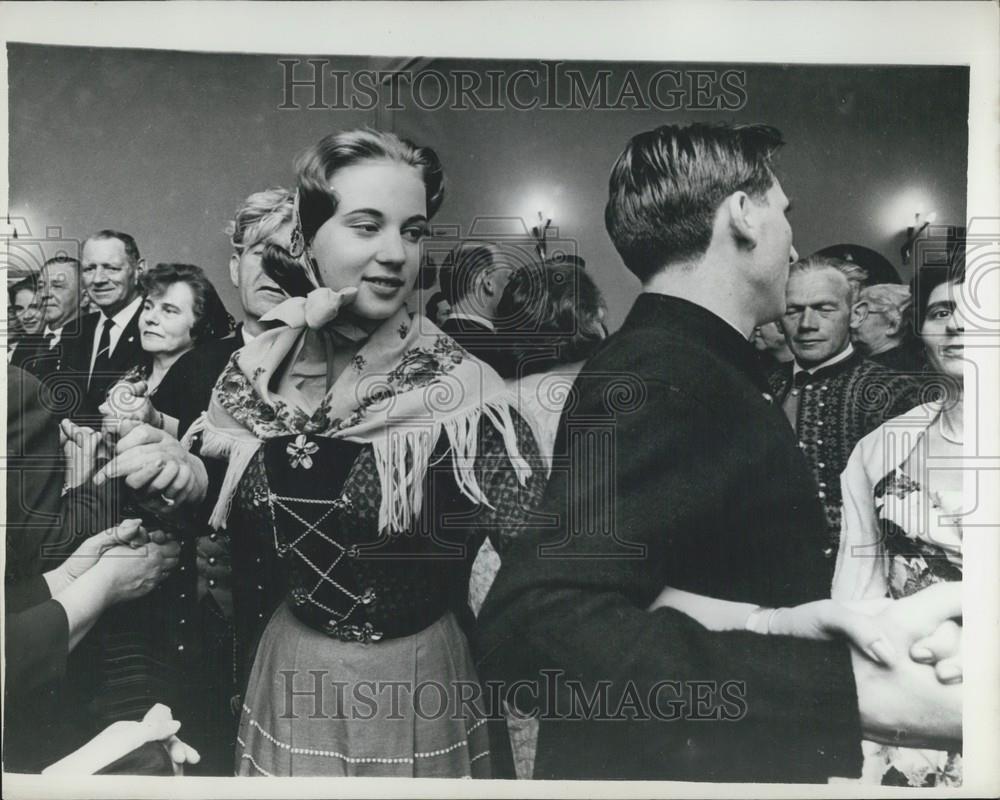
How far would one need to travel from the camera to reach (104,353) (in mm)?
2613

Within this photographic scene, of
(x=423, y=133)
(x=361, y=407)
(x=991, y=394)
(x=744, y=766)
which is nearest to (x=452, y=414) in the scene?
(x=361, y=407)

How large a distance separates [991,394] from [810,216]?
2.33ft

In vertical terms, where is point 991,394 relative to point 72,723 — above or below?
above

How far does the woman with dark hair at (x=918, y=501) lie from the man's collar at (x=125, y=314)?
1979 mm

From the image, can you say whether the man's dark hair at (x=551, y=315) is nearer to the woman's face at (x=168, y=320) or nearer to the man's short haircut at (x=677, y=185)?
the man's short haircut at (x=677, y=185)

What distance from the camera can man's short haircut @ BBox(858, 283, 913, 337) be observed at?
2.57 m

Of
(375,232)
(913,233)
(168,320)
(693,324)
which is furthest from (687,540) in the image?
(168,320)

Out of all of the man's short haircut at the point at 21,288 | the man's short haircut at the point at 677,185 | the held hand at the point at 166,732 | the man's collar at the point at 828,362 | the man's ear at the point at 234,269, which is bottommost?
the held hand at the point at 166,732

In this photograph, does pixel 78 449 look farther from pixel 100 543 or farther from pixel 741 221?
pixel 741 221

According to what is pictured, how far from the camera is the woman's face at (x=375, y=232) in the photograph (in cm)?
254

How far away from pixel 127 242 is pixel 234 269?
0.31 m

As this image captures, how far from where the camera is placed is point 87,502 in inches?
103

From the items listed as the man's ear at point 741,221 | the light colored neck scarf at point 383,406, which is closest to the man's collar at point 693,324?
the man's ear at point 741,221

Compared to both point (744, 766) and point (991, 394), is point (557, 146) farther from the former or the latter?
point (744, 766)
